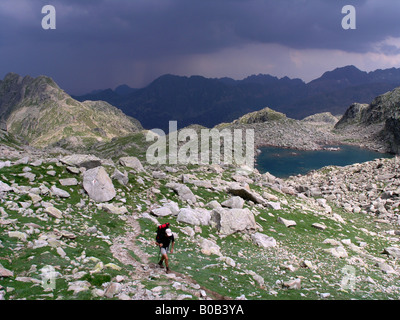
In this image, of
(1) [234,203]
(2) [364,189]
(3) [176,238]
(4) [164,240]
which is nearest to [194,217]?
(3) [176,238]

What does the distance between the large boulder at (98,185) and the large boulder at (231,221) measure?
27.8 ft

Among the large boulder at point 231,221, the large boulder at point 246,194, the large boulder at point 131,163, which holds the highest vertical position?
the large boulder at point 131,163

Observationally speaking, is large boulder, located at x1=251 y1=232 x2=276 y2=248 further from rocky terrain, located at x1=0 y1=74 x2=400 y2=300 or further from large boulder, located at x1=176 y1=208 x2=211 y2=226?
large boulder, located at x1=176 y1=208 x2=211 y2=226

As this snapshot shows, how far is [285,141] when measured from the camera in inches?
6216

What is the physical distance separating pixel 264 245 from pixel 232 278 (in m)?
6.79

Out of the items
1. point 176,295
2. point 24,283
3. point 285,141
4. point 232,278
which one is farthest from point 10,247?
point 285,141

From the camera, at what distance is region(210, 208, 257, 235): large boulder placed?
68.9 ft

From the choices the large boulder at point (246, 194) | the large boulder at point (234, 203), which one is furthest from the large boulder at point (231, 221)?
the large boulder at point (246, 194)

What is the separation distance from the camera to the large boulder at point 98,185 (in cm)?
2091

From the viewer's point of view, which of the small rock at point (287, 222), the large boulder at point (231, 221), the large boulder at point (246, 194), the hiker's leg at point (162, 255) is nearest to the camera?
the hiker's leg at point (162, 255)

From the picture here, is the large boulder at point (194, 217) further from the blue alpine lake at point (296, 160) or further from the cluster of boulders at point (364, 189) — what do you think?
the blue alpine lake at point (296, 160)

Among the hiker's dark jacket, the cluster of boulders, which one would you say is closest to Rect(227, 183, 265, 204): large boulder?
the cluster of boulders

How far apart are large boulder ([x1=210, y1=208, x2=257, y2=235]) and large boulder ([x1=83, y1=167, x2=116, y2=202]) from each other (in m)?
8.47

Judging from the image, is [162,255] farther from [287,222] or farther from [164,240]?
[287,222]
